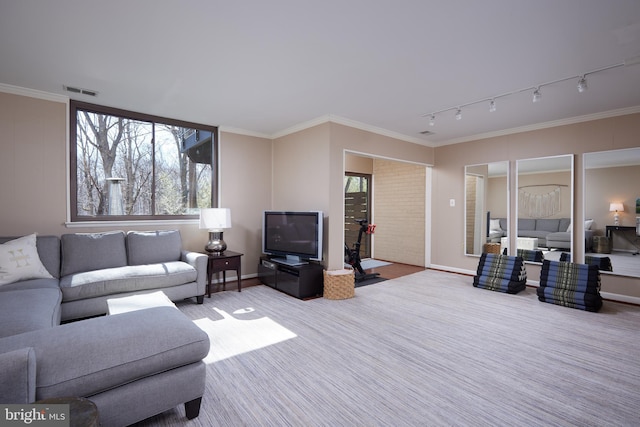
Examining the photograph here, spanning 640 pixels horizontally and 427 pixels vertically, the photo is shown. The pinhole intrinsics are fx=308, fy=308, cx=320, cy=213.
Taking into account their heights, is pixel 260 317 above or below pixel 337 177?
below

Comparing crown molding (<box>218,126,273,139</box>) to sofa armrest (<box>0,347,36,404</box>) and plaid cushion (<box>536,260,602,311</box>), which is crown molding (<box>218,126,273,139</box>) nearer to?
sofa armrest (<box>0,347,36,404</box>)

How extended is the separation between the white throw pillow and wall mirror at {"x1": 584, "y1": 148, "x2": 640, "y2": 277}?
6.59m

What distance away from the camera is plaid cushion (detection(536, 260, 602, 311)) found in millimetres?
3633

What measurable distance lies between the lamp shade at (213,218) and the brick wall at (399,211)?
382cm

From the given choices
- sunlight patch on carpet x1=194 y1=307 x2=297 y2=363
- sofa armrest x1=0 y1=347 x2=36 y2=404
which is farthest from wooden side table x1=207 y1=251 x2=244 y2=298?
sofa armrest x1=0 y1=347 x2=36 y2=404

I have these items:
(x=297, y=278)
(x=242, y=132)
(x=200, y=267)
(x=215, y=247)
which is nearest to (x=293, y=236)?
(x=297, y=278)

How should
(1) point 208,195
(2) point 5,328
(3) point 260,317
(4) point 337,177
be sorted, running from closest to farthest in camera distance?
(2) point 5,328
(3) point 260,317
(4) point 337,177
(1) point 208,195

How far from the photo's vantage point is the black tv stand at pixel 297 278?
409 cm

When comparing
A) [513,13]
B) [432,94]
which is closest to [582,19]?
[513,13]

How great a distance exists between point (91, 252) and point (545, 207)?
608 cm

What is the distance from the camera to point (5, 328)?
1845 millimetres

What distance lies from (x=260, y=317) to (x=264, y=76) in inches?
99.2

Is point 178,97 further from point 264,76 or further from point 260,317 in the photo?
point 260,317

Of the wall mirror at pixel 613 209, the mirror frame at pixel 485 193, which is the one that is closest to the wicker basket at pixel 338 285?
the mirror frame at pixel 485 193
